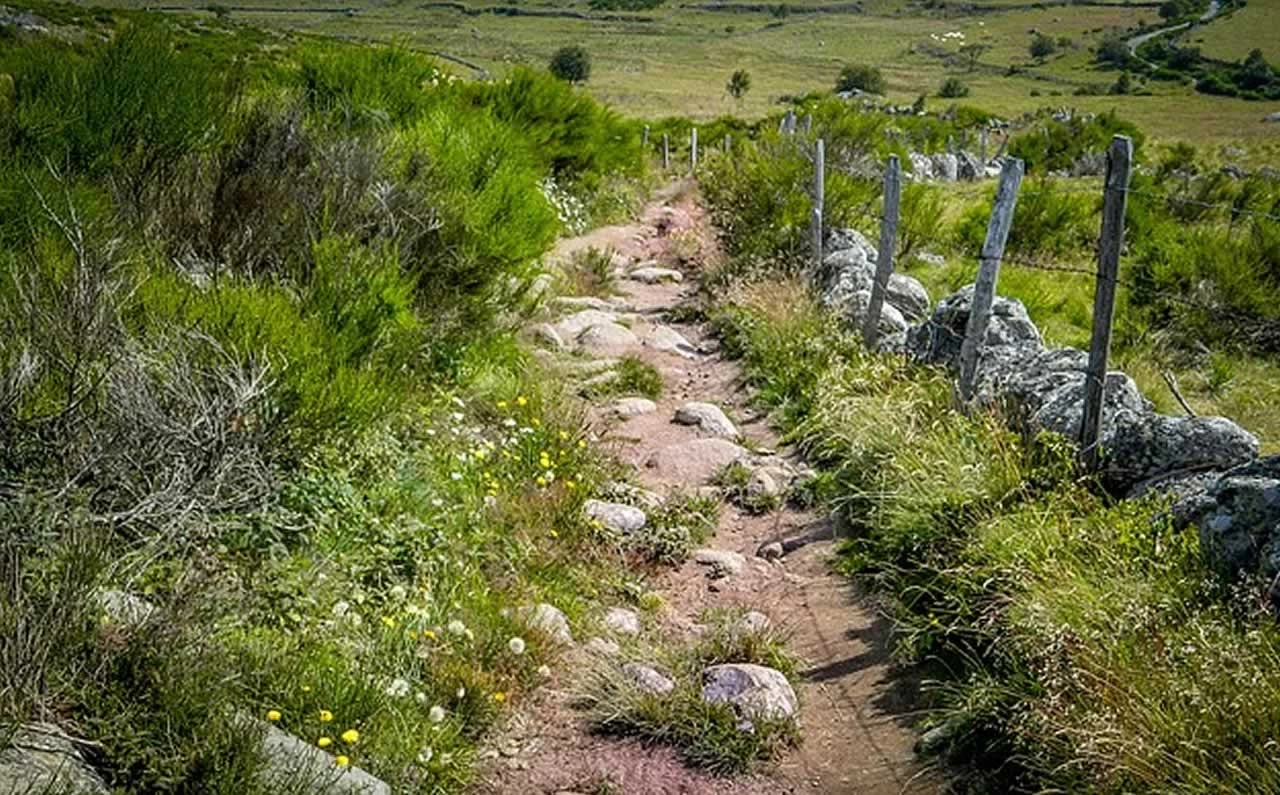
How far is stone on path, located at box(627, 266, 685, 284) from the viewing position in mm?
13766

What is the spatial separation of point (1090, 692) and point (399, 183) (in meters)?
5.77

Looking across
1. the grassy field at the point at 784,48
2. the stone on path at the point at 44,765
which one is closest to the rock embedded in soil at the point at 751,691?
the stone on path at the point at 44,765

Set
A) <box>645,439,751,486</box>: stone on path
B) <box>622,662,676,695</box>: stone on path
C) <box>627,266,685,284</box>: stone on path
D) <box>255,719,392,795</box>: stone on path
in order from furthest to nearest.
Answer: <box>627,266,685,284</box>: stone on path
<box>645,439,751,486</box>: stone on path
<box>622,662,676,695</box>: stone on path
<box>255,719,392,795</box>: stone on path

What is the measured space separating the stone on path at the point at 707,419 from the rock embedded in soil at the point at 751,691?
3365 millimetres

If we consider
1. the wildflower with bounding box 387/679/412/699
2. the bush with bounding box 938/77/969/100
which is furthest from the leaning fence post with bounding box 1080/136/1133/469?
the bush with bounding box 938/77/969/100

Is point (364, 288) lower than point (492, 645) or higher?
higher

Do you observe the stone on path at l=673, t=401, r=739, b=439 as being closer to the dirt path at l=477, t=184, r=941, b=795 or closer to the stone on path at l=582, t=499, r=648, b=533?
the dirt path at l=477, t=184, r=941, b=795

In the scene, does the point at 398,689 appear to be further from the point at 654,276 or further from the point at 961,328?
the point at 654,276

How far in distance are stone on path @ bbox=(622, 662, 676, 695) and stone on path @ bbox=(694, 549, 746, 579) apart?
1335 millimetres

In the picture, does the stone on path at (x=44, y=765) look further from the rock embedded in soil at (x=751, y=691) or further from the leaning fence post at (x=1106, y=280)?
the leaning fence post at (x=1106, y=280)

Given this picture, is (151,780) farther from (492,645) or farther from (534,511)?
(534,511)

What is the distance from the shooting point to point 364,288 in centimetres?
563

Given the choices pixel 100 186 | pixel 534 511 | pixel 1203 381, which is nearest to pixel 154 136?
pixel 100 186

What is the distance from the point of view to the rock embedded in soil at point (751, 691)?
444 cm
